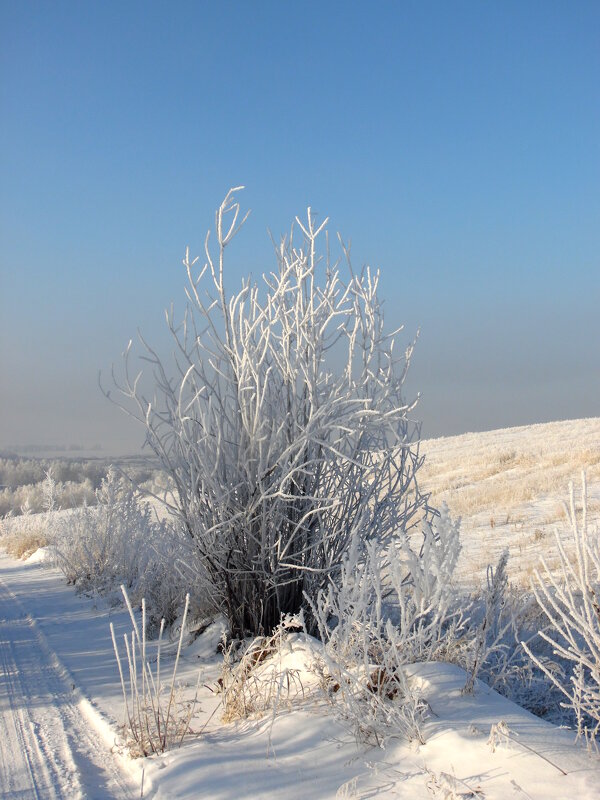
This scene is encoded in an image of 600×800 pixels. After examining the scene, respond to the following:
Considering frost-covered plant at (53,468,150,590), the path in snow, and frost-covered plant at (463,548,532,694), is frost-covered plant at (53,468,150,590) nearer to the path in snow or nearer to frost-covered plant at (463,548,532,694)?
the path in snow

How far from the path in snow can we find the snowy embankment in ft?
0.04

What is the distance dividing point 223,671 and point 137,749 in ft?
3.41

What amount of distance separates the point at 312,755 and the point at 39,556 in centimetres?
1281

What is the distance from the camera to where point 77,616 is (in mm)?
8320

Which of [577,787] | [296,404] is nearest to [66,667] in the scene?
[296,404]

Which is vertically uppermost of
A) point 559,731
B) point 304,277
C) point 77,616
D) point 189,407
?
point 304,277

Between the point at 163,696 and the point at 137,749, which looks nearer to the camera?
the point at 137,749

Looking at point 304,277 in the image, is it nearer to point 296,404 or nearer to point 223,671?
point 296,404

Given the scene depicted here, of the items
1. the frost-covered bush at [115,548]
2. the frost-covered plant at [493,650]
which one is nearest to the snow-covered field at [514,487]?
the frost-covered plant at [493,650]

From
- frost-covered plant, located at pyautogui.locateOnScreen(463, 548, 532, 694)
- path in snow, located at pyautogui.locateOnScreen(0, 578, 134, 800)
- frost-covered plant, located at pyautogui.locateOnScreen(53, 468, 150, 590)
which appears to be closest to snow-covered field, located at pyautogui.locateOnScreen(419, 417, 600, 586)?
frost-covered plant, located at pyautogui.locateOnScreen(463, 548, 532, 694)

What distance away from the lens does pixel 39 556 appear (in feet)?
48.9

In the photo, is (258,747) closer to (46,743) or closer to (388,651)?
(388,651)

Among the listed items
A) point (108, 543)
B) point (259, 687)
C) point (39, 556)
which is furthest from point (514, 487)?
point (259, 687)

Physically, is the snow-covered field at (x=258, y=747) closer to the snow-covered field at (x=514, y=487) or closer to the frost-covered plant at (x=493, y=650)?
the frost-covered plant at (x=493, y=650)
